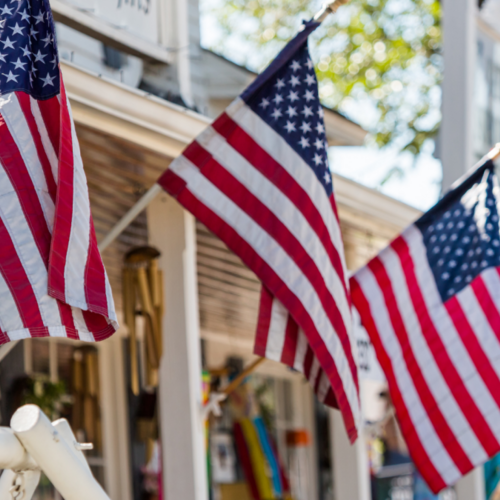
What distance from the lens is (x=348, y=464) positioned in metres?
7.18

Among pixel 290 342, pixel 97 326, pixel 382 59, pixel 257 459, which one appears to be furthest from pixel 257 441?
pixel 382 59

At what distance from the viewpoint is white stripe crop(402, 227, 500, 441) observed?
568 cm

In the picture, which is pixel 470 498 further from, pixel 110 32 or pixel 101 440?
pixel 110 32

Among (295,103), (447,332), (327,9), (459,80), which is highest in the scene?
(459,80)

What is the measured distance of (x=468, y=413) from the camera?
566 centimetres

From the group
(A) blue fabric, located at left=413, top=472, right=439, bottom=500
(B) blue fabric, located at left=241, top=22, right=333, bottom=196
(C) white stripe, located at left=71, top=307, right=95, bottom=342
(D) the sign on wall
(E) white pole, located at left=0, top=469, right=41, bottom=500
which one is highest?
(D) the sign on wall

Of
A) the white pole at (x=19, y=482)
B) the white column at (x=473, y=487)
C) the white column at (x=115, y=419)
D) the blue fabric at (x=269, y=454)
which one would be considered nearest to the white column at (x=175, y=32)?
the white pole at (x=19, y=482)

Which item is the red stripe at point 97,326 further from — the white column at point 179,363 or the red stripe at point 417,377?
the red stripe at point 417,377

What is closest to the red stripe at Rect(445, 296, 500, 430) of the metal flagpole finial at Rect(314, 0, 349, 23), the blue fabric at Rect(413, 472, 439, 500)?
the metal flagpole finial at Rect(314, 0, 349, 23)

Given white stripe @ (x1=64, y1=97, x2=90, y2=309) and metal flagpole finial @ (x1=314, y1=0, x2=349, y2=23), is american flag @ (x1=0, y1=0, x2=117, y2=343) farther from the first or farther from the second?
metal flagpole finial @ (x1=314, y1=0, x2=349, y2=23)

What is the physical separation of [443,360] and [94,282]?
2926mm

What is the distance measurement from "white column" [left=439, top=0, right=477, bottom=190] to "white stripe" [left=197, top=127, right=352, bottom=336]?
3.66 meters

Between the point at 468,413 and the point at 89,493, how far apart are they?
12.6 ft

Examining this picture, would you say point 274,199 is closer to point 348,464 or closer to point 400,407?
point 400,407
